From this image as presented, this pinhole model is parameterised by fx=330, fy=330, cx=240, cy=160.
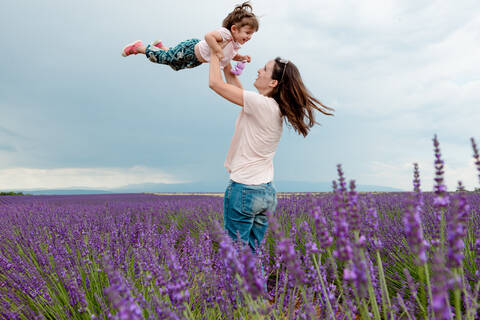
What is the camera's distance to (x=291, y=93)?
7.50 ft

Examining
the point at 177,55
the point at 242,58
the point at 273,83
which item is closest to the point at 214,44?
the point at 273,83

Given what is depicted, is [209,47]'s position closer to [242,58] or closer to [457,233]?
[242,58]

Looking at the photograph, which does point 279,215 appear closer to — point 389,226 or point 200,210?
point 389,226

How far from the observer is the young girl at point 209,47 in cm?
289

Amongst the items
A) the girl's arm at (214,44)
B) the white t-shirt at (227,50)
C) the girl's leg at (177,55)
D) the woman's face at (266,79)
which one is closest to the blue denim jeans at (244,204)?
the woman's face at (266,79)

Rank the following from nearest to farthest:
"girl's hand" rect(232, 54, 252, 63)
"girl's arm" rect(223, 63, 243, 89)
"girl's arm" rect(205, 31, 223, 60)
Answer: "girl's arm" rect(205, 31, 223, 60), "girl's arm" rect(223, 63, 243, 89), "girl's hand" rect(232, 54, 252, 63)

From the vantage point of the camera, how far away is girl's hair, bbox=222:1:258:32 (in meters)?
2.89

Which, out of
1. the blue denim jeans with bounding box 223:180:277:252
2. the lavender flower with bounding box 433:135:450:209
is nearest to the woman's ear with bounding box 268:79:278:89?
the blue denim jeans with bounding box 223:180:277:252

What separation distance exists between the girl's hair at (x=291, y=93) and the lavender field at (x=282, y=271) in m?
0.56

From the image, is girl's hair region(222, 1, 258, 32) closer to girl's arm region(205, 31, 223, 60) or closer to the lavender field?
girl's arm region(205, 31, 223, 60)

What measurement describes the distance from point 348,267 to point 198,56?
2.69 metres

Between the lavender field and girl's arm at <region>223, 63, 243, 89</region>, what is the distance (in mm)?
1156

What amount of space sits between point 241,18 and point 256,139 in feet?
4.37

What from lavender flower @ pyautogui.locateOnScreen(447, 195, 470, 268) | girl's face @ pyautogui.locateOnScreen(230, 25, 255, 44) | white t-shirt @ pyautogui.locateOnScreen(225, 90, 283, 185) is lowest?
lavender flower @ pyautogui.locateOnScreen(447, 195, 470, 268)
